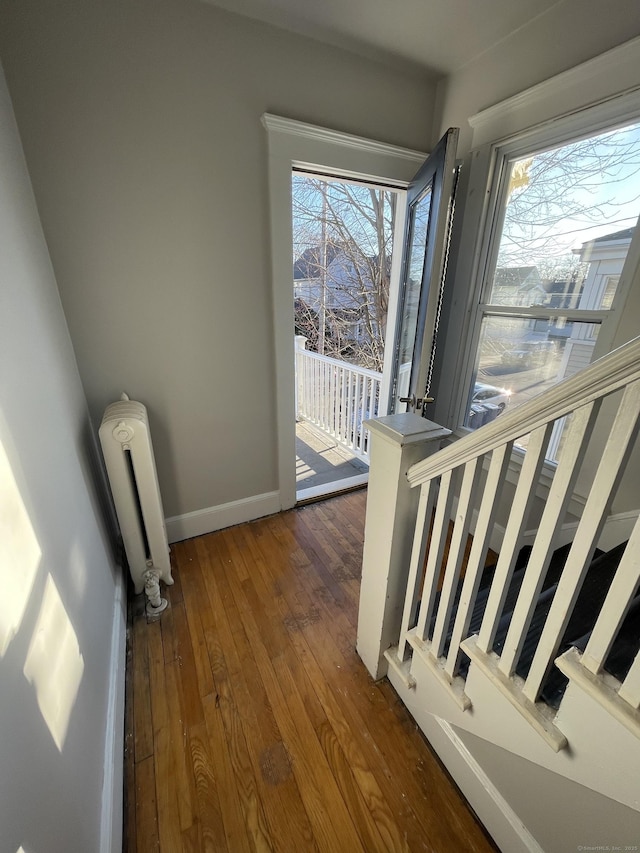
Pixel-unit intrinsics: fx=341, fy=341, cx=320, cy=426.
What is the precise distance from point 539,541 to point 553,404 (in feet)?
1.00

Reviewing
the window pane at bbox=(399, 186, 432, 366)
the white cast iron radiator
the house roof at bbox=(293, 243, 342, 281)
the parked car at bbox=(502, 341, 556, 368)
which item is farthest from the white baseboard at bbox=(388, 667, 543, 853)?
the house roof at bbox=(293, 243, 342, 281)

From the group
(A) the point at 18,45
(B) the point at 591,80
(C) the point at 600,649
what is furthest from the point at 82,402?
(B) the point at 591,80

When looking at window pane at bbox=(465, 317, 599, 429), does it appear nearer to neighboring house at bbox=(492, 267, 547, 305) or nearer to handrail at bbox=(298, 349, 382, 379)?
neighboring house at bbox=(492, 267, 547, 305)

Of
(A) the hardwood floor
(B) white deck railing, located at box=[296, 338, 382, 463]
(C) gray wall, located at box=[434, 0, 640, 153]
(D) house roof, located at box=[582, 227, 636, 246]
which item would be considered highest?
(C) gray wall, located at box=[434, 0, 640, 153]

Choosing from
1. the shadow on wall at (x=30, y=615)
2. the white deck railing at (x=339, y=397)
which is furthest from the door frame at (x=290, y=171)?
the shadow on wall at (x=30, y=615)

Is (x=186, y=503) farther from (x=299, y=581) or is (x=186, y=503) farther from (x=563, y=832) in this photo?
(x=563, y=832)

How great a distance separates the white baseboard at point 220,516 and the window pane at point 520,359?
54.7 inches

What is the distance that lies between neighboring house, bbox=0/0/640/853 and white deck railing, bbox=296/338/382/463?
1.10m

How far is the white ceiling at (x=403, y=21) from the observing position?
4.55 ft

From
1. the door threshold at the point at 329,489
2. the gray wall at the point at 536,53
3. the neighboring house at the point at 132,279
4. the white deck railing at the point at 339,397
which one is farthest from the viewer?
the white deck railing at the point at 339,397

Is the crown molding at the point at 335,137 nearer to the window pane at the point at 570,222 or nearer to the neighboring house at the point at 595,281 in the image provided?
the window pane at the point at 570,222

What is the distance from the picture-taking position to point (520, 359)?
1.78 metres

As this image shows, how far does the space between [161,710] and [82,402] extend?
129 centimetres

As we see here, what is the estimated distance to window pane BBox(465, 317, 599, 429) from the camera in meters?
1.56
